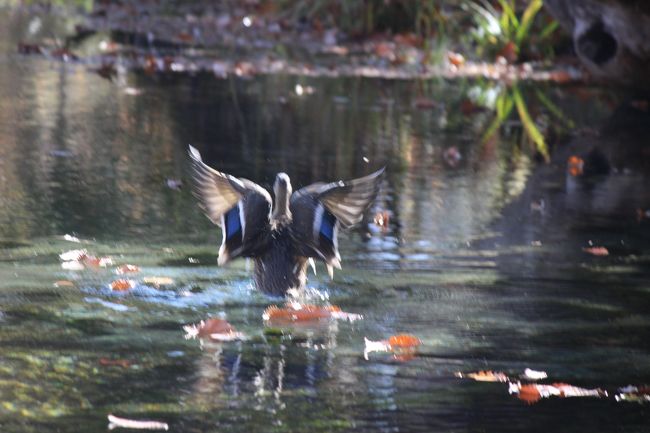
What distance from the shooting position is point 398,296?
23.5 feet

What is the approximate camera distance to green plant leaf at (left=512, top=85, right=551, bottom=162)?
493 inches

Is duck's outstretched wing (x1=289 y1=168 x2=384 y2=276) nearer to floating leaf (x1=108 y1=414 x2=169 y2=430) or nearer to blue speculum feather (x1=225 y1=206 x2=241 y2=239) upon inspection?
blue speculum feather (x1=225 y1=206 x2=241 y2=239)

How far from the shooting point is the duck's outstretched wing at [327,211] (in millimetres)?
6957

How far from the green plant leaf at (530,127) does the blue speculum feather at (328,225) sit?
5.19 m

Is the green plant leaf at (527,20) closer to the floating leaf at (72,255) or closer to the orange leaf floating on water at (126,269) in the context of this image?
the floating leaf at (72,255)

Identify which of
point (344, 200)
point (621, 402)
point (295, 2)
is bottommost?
point (621, 402)

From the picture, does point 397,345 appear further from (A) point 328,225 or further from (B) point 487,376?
(A) point 328,225

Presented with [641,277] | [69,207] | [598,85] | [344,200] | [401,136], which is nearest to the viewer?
[344,200]

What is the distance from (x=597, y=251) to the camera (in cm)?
849

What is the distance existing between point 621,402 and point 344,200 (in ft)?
6.41

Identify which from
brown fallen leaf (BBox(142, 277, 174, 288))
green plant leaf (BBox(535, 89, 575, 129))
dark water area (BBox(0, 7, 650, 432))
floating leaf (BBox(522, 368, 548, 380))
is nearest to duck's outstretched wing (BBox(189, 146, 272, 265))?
dark water area (BBox(0, 7, 650, 432))

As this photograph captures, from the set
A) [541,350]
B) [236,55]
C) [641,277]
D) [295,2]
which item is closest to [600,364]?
[541,350]

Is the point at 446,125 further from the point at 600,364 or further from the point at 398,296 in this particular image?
the point at 600,364

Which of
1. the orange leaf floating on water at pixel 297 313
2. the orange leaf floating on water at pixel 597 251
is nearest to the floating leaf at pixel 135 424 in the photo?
the orange leaf floating on water at pixel 297 313
